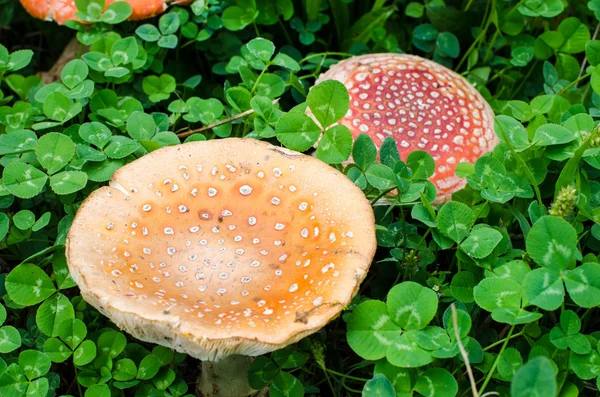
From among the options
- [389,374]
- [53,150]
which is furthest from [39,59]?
[389,374]

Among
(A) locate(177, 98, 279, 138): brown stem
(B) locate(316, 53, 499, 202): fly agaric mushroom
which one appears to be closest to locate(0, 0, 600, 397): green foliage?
(A) locate(177, 98, 279, 138): brown stem

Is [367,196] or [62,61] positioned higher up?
[367,196]

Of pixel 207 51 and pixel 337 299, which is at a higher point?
pixel 337 299

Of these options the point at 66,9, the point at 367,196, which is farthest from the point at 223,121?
the point at 66,9

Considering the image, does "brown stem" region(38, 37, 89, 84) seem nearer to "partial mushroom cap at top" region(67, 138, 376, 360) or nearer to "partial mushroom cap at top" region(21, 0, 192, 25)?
"partial mushroom cap at top" region(21, 0, 192, 25)

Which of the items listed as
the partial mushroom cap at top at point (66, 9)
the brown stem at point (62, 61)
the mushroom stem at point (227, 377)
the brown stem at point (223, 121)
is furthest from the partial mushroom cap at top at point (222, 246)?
the brown stem at point (62, 61)

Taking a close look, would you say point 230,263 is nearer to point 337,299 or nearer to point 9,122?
point 337,299

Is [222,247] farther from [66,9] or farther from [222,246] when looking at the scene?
[66,9]
